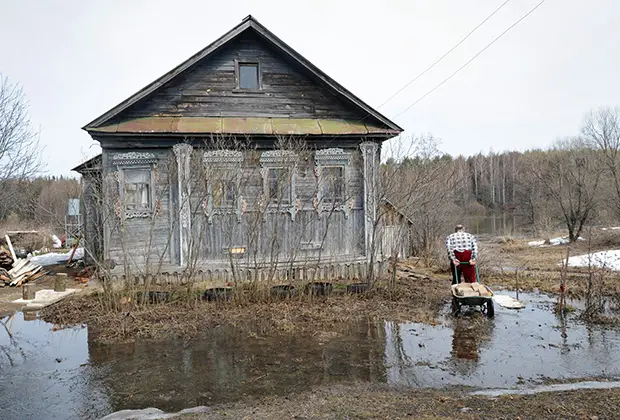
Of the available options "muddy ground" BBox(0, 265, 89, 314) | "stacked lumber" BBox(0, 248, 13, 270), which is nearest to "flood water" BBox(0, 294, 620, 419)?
"muddy ground" BBox(0, 265, 89, 314)

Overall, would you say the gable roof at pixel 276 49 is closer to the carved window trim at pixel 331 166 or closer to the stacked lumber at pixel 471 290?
the carved window trim at pixel 331 166

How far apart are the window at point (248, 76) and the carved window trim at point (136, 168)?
12.0ft

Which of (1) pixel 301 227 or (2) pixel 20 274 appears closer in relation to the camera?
(1) pixel 301 227

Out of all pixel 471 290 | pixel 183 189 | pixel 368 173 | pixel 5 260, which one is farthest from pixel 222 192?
pixel 5 260

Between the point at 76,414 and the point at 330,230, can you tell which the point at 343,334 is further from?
the point at 330,230

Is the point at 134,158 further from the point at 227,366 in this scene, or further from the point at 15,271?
the point at 227,366

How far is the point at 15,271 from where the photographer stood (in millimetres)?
14164

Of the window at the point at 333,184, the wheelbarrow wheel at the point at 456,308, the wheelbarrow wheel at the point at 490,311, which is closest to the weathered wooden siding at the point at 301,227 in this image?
the window at the point at 333,184

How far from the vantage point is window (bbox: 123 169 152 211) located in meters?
12.1

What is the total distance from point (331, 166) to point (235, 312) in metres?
5.70

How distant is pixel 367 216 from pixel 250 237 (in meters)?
4.26

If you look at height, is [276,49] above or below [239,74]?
above

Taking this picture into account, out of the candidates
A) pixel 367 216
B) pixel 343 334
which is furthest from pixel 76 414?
pixel 367 216

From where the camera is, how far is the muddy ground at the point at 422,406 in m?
4.49
